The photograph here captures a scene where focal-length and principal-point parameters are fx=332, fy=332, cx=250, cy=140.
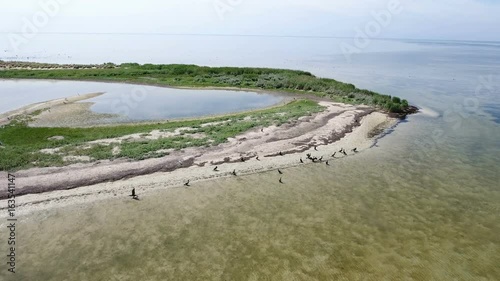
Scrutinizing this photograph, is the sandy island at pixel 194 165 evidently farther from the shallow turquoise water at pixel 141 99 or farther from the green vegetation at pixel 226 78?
the green vegetation at pixel 226 78

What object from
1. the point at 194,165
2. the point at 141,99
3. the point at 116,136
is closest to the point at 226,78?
the point at 141,99

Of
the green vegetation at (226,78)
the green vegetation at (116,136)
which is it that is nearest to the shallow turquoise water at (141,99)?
the green vegetation at (226,78)

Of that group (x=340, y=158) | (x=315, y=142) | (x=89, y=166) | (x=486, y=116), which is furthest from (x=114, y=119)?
(x=486, y=116)

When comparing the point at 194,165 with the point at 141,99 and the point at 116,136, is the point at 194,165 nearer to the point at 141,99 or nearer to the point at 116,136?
the point at 116,136

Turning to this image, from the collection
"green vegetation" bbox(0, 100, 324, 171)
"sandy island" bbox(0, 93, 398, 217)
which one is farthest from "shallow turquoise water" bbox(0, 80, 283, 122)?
"sandy island" bbox(0, 93, 398, 217)

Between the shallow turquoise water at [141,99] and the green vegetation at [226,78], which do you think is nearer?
Answer: the shallow turquoise water at [141,99]

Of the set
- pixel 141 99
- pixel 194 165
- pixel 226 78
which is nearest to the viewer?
pixel 194 165

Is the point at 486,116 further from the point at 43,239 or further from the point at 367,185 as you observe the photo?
the point at 43,239
